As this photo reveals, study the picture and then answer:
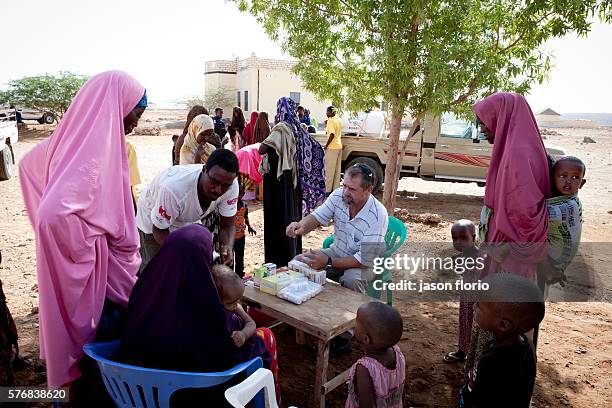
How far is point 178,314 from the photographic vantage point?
1.87 metres

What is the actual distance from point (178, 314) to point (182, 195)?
126cm

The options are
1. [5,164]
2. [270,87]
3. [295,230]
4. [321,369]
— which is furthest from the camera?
[270,87]

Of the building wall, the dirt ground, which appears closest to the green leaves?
the dirt ground

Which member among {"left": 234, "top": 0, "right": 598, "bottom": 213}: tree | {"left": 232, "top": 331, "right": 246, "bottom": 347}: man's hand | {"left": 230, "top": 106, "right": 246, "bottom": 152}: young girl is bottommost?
{"left": 232, "top": 331, "right": 246, "bottom": 347}: man's hand

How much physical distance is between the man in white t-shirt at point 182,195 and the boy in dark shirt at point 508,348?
171 centimetres

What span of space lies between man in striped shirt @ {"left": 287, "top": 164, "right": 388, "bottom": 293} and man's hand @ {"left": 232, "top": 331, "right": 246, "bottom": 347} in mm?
1145

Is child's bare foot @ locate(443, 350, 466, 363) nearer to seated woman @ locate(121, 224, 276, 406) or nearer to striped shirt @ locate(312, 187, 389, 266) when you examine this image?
striped shirt @ locate(312, 187, 389, 266)

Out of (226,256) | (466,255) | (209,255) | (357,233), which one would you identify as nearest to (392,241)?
(357,233)

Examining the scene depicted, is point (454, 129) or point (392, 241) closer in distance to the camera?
point (392, 241)

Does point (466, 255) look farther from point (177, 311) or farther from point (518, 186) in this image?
point (177, 311)

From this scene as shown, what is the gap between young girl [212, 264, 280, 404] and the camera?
88.7 inches

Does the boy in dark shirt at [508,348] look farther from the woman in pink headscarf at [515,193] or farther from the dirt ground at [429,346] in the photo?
the dirt ground at [429,346]

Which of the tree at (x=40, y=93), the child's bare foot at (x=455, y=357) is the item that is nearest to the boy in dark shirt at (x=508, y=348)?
the child's bare foot at (x=455, y=357)

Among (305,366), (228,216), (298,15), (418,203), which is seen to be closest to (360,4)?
(298,15)
